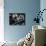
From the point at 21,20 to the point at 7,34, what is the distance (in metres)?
0.81

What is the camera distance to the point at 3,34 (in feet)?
18.5

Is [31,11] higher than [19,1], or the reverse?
[19,1]

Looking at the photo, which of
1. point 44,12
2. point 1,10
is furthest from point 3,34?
point 44,12

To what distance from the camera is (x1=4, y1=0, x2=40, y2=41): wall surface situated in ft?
18.3

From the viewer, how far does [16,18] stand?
18.5 feet

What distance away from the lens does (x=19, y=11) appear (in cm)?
564

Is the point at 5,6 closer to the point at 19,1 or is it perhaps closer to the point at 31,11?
the point at 19,1

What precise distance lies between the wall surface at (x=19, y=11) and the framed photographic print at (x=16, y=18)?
4.8 inches

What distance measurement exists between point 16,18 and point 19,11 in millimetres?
312

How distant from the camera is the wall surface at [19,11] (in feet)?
18.3

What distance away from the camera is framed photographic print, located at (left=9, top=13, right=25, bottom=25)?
5.62m

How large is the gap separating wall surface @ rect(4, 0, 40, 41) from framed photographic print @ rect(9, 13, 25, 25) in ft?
0.40

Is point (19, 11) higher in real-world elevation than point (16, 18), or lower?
higher

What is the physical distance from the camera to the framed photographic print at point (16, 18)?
18.4 ft
